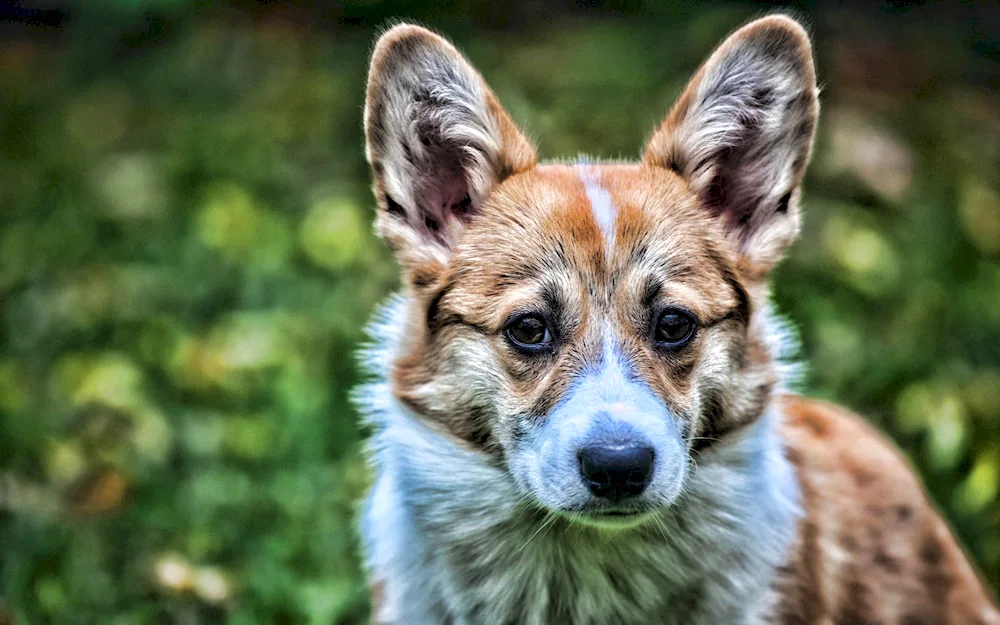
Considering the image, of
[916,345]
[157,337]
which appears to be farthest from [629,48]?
[157,337]

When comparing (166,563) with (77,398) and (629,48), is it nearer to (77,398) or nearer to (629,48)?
(77,398)

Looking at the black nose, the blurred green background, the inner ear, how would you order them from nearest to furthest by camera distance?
1. the black nose
2. the inner ear
3. the blurred green background

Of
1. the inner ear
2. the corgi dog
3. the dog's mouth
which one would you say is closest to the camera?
the dog's mouth

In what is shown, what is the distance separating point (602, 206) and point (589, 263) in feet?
0.74

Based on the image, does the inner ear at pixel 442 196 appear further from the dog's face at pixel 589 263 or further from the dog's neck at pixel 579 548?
the dog's neck at pixel 579 548

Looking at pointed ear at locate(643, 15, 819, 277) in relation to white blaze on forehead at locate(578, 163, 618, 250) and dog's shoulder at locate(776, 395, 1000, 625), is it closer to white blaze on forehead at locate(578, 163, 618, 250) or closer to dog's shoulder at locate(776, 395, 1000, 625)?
white blaze on forehead at locate(578, 163, 618, 250)

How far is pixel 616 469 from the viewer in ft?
10.4

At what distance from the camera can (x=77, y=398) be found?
222 inches

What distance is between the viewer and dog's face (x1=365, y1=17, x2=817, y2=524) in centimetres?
339

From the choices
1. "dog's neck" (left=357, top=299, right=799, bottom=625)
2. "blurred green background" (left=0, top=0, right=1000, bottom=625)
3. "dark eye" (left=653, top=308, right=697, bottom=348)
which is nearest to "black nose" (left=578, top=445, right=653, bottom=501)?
"dog's neck" (left=357, top=299, right=799, bottom=625)

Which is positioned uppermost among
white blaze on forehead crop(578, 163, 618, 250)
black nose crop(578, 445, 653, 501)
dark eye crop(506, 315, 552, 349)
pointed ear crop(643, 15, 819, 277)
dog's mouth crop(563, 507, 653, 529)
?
pointed ear crop(643, 15, 819, 277)

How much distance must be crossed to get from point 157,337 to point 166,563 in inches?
76.1

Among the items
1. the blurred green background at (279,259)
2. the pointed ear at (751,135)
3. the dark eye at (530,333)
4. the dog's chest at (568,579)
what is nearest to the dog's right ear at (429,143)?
the dark eye at (530,333)

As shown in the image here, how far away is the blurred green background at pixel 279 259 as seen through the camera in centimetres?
498
